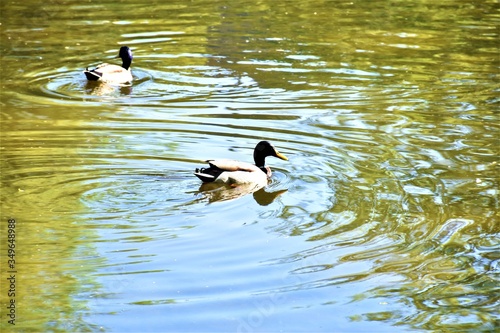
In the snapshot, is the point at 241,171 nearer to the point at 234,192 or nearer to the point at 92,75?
the point at 234,192

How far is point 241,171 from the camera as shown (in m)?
11.7

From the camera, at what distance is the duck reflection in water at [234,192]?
11.2 metres

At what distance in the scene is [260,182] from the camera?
11.8 metres

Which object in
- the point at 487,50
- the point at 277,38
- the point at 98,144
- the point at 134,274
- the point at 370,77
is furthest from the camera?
the point at 277,38

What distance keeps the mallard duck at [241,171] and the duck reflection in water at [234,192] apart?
2.6 inches

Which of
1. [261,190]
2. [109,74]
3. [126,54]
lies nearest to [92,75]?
[109,74]

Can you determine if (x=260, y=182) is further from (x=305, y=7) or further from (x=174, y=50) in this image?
(x=305, y=7)

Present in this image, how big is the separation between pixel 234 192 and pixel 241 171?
259 mm

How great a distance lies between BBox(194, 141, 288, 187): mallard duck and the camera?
1144 centimetres

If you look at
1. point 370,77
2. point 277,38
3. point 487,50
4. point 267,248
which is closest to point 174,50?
point 277,38

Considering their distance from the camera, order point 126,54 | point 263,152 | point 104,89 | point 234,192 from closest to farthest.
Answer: point 234,192 → point 263,152 → point 104,89 → point 126,54

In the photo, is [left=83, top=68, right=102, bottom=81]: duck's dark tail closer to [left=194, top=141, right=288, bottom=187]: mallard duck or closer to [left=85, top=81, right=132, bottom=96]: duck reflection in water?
[left=85, top=81, right=132, bottom=96]: duck reflection in water

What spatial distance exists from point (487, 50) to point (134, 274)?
11391 mm

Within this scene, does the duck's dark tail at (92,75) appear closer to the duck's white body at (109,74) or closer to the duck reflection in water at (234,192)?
the duck's white body at (109,74)
